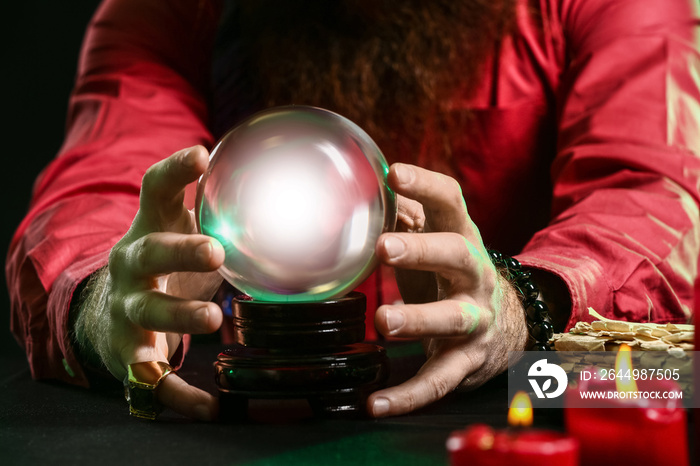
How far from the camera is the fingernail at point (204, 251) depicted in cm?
95

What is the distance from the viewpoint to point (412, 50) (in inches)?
80.2

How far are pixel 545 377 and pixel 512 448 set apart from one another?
518mm

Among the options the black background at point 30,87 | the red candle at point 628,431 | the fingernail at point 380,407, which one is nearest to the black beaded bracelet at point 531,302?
the fingernail at point 380,407

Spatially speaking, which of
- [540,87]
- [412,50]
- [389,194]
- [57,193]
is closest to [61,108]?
[57,193]

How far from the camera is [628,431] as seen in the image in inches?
28.4

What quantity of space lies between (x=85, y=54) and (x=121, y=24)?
0.16 metres

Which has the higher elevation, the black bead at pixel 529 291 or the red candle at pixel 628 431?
the red candle at pixel 628 431

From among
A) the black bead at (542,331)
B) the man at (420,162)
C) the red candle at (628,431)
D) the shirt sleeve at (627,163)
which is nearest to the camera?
the red candle at (628,431)

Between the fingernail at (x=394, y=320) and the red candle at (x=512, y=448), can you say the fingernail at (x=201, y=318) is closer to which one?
the fingernail at (x=394, y=320)

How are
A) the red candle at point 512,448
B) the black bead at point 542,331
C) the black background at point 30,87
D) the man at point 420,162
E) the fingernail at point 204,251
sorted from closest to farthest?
the red candle at point 512,448, the fingernail at point 204,251, the man at point 420,162, the black bead at point 542,331, the black background at point 30,87

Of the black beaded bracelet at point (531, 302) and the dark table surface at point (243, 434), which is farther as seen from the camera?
the black beaded bracelet at point (531, 302)

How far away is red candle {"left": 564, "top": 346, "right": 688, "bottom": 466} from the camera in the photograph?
71cm

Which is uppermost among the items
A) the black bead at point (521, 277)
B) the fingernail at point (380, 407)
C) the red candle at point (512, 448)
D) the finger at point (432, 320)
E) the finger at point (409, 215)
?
the finger at point (409, 215)

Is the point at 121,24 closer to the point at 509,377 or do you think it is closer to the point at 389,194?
the point at 389,194
